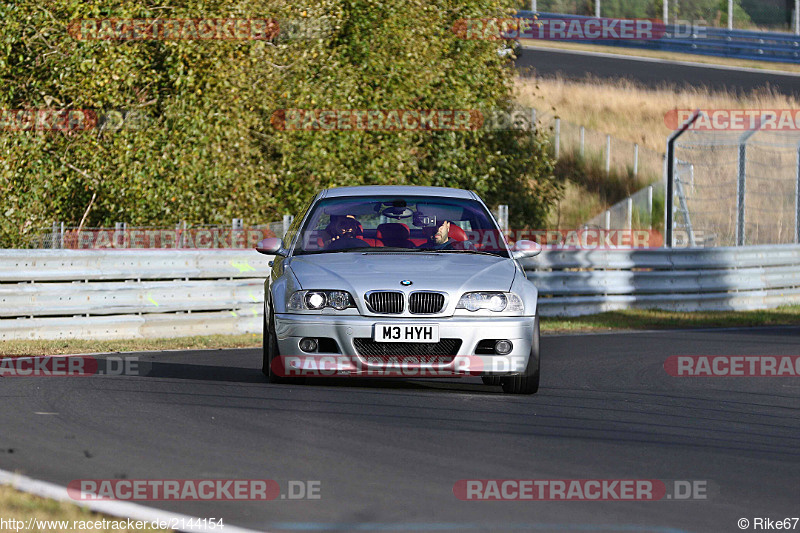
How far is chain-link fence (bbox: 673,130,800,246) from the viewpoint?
110ft

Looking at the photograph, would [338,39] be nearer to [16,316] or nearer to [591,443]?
[16,316]

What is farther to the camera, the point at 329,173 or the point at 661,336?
the point at 329,173

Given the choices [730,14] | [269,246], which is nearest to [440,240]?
[269,246]

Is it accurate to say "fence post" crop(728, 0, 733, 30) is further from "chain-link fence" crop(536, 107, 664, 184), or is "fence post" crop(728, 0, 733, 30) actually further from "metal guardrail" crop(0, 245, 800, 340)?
"metal guardrail" crop(0, 245, 800, 340)

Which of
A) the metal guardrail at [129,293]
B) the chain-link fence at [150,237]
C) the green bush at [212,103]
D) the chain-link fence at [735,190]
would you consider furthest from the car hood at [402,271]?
the chain-link fence at [735,190]

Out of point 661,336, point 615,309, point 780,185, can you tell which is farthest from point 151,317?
point 780,185

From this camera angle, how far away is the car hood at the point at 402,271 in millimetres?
9391

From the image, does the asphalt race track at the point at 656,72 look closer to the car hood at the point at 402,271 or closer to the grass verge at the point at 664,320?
the grass verge at the point at 664,320

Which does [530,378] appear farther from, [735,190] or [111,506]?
[735,190]

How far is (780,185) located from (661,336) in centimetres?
2317

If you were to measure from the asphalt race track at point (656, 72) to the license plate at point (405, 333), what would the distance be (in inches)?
1340

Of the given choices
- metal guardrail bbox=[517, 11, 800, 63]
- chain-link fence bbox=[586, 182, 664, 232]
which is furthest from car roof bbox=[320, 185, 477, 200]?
metal guardrail bbox=[517, 11, 800, 63]

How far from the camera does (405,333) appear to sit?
9258mm

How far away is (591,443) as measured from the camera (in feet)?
24.9
